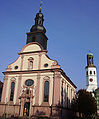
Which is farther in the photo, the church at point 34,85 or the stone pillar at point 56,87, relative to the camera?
the church at point 34,85

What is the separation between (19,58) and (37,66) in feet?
19.1

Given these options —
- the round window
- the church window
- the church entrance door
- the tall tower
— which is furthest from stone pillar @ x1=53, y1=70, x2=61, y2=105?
the tall tower

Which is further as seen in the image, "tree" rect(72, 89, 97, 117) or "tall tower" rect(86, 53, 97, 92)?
"tall tower" rect(86, 53, 97, 92)

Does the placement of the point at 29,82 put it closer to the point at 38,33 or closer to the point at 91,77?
the point at 38,33

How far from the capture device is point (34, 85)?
34.8 metres

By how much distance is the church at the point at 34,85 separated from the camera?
3206 centimetres

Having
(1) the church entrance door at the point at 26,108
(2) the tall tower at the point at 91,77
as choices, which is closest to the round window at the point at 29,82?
(1) the church entrance door at the point at 26,108

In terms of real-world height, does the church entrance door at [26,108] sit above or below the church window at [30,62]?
below

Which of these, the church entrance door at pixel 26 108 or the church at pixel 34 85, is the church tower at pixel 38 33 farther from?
the church entrance door at pixel 26 108

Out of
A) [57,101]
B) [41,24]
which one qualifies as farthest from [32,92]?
[41,24]

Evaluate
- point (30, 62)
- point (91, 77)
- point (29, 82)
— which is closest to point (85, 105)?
point (29, 82)

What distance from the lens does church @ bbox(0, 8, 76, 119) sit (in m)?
32.1

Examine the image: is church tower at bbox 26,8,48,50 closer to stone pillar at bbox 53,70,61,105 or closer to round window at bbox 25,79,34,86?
round window at bbox 25,79,34,86

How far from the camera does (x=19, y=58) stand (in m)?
39.3
